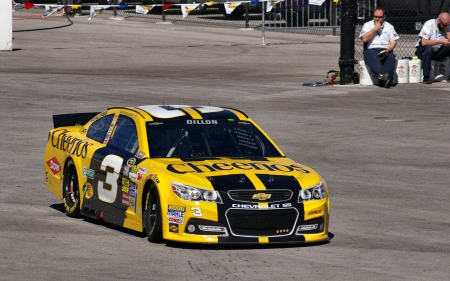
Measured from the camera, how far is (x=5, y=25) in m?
29.0

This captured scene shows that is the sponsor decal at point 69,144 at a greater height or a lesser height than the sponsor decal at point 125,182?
greater

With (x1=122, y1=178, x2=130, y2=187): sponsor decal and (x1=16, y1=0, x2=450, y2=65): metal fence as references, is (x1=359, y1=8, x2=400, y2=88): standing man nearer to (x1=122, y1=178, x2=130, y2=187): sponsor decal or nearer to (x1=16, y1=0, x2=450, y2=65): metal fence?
(x1=16, y1=0, x2=450, y2=65): metal fence

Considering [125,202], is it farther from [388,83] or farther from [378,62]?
[388,83]

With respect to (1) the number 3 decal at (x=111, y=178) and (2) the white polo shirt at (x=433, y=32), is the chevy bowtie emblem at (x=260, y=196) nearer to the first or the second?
(1) the number 3 decal at (x=111, y=178)

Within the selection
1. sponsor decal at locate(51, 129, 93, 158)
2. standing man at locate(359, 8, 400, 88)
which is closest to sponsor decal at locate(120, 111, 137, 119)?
sponsor decal at locate(51, 129, 93, 158)

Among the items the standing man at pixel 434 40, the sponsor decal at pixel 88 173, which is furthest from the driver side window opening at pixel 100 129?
the standing man at pixel 434 40

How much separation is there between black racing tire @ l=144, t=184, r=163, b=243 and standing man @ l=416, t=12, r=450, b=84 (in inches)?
575

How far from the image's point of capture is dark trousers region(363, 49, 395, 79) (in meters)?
22.4

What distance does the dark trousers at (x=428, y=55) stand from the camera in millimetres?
22938

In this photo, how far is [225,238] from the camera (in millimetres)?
9000

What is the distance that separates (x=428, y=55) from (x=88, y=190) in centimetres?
1396

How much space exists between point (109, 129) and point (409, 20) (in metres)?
24.1

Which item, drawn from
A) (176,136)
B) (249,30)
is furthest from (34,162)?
(249,30)

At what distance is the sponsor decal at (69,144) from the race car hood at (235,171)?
57.4 inches
